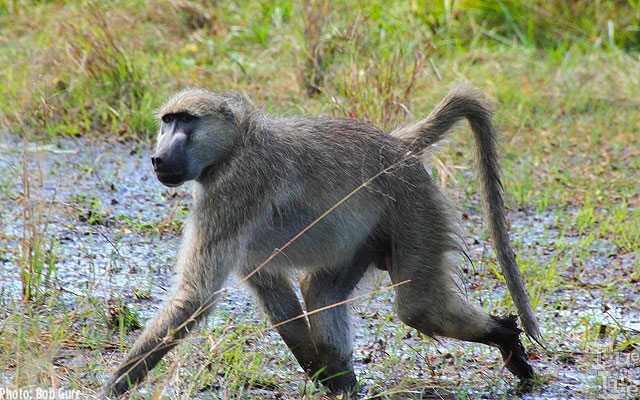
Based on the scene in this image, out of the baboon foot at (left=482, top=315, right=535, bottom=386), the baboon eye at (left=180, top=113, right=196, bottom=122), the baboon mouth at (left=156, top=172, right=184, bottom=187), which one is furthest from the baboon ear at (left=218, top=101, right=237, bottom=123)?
the baboon foot at (left=482, top=315, right=535, bottom=386)

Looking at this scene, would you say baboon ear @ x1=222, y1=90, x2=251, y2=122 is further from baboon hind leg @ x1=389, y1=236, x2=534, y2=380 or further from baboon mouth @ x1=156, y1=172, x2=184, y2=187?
baboon hind leg @ x1=389, y1=236, x2=534, y2=380

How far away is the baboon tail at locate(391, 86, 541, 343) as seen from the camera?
11.8ft

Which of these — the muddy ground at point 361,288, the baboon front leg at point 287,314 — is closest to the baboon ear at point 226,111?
the baboon front leg at point 287,314

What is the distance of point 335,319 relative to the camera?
3.38m

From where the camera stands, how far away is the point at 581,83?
7836 mm

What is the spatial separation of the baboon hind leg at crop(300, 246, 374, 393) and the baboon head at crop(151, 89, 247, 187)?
0.64 metres

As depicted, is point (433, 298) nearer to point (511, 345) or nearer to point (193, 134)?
point (511, 345)

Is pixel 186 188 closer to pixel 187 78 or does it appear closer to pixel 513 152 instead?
pixel 187 78

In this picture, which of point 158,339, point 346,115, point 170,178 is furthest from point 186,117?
point 346,115

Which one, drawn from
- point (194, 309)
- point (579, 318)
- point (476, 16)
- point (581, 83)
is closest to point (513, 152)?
point (581, 83)

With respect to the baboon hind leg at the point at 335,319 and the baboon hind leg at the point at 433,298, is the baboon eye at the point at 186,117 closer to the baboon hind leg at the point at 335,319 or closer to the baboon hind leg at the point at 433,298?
the baboon hind leg at the point at 335,319

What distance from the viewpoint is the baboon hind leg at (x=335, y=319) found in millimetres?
3344

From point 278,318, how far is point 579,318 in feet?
5.43

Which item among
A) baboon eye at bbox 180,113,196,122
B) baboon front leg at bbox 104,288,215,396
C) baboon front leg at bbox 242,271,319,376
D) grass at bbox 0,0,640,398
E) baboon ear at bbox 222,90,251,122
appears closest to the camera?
baboon front leg at bbox 104,288,215,396
